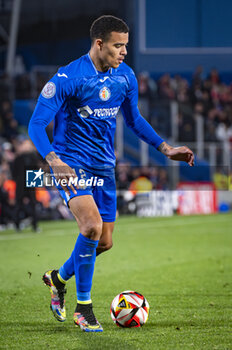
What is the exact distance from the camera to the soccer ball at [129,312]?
179 inches

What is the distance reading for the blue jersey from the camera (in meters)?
4.43

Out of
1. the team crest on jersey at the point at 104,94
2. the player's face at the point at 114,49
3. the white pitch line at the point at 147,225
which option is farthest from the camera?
the white pitch line at the point at 147,225

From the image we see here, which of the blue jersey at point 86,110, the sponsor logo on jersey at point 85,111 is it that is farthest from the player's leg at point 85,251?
the sponsor logo on jersey at point 85,111

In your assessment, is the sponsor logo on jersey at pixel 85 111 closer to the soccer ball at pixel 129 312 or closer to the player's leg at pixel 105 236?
the player's leg at pixel 105 236

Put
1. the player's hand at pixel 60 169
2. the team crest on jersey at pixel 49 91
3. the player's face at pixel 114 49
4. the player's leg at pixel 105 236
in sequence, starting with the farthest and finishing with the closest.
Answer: the player's leg at pixel 105 236 → the player's face at pixel 114 49 → the team crest on jersey at pixel 49 91 → the player's hand at pixel 60 169

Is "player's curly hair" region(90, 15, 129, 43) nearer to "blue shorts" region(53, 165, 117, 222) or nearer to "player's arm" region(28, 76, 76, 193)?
"player's arm" region(28, 76, 76, 193)

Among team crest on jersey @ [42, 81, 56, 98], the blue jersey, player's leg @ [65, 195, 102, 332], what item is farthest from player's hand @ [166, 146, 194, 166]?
team crest on jersey @ [42, 81, 56, 98]

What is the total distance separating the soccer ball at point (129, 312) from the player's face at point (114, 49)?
1.74m

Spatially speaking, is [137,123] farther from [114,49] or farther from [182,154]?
[114,49]

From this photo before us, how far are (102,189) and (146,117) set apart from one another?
50.8 feet

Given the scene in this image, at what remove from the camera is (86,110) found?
452 cm

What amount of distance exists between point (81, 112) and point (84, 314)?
1.44 m

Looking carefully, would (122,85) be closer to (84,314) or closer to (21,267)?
(84,314)

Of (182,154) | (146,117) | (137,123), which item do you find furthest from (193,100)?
(182,154)
